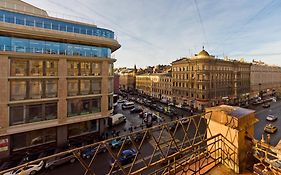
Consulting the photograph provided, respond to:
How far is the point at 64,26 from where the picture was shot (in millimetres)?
21812

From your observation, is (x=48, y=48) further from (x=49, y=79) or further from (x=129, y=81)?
(x=129, y=81)

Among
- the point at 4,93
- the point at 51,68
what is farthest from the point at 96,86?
the point at 4,93

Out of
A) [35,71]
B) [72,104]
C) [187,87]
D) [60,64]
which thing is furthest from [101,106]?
[187,87]

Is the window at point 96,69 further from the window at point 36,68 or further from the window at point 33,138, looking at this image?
the window at point 33,138

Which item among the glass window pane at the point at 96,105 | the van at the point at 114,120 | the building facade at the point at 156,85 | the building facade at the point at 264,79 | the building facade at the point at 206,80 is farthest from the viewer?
the building facade at the point at 264,79

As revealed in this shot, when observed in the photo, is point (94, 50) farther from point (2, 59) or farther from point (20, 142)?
point (20, 142)

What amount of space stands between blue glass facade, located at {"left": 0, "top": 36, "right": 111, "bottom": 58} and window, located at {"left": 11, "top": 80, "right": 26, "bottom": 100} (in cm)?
350

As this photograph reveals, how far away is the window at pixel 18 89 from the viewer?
18062 mm

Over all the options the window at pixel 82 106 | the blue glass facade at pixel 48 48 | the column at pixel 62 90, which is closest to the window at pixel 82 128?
the window at pixel 82 106

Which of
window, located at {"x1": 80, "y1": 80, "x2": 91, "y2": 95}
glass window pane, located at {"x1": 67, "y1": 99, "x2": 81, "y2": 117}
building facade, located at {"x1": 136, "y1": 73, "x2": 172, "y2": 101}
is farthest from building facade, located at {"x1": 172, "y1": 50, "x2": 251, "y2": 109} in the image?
glass window pane, located at {"x1": 67, "y1": 99, "x2": 81, "y2": 117}

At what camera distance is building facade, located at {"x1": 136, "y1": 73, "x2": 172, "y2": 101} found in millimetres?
54534

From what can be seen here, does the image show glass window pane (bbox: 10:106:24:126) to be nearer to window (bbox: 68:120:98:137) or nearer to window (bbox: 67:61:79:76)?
window (bbox: 68:120:98:137)

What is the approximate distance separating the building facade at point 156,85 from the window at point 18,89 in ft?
135

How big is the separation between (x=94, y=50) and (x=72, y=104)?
816 centimetres
